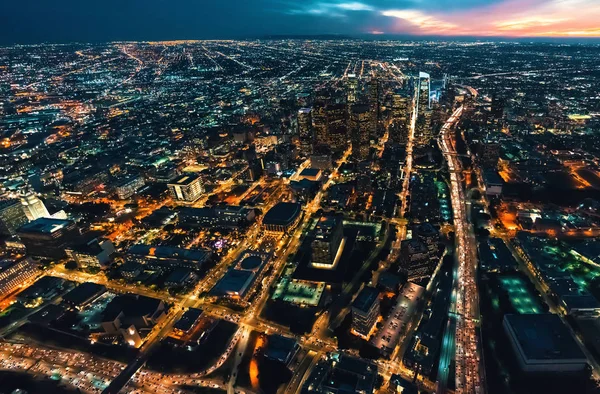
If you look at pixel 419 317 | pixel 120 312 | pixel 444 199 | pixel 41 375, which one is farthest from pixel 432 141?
pixel 41 375

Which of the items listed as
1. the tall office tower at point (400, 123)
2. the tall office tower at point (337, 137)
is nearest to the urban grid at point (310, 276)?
the tall office tower at point (337, 137)

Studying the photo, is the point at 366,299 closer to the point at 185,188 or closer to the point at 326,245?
the point at 326,245

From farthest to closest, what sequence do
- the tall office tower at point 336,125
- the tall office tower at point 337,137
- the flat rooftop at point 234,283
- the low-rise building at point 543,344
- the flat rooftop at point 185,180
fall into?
the tall office tower at point 337,137 < the tall office tower at point 336,125 < the flat rooftop at point 185,180 < the flat rooftop at point 234,283 < the low-rise building at point 543,344

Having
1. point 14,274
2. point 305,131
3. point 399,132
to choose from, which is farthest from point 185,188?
point 399,132

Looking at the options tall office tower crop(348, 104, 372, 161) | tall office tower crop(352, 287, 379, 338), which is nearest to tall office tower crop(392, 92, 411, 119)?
tall office tower crop(348, 104, 372, 161)

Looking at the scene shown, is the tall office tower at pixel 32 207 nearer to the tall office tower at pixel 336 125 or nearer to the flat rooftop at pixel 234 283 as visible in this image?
the flat rooftop at pixel 234 283

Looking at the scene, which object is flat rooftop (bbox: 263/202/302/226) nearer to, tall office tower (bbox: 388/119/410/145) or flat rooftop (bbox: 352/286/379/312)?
flat rooftop (bbox: 352/286/379/312)

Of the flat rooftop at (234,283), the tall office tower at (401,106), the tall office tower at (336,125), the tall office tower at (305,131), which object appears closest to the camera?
the flat rooftop at (234,283)
